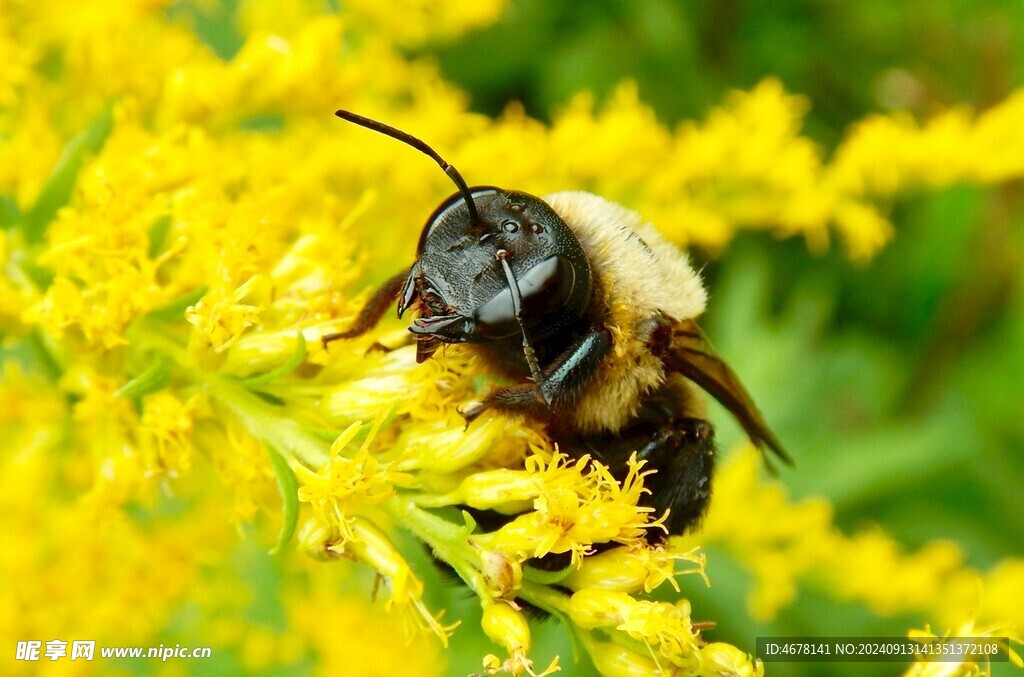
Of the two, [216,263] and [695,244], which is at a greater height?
[216,263]

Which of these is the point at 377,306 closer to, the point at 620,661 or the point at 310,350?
the point at 310,350

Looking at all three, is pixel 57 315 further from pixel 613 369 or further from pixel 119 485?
pixel 613 369

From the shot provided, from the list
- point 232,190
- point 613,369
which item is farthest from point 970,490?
point 232,190

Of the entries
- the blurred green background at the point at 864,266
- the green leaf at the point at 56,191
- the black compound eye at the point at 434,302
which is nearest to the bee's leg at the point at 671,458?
the black compound eye at the point at 434,302

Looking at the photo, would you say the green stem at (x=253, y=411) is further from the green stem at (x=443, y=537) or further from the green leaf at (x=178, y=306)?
the green stem at (x=443, y=537)

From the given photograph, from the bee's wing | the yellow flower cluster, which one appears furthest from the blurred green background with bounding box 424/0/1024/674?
the bee's wing

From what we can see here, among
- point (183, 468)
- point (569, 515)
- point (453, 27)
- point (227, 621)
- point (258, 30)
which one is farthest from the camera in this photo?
point (453, 27)

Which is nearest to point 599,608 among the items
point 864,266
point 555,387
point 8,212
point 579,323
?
point 555,387
